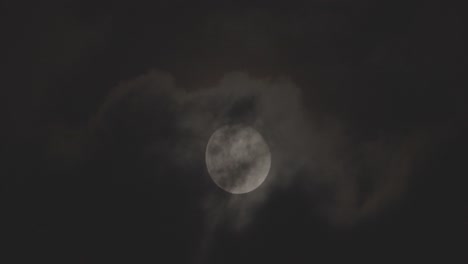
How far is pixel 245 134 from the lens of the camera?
29438 millimetres

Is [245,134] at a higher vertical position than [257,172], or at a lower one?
higher

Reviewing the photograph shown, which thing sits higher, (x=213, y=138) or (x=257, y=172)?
(x=213, y=138)

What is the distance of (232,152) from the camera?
2817cm

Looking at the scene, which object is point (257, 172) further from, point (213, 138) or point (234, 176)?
point (213, 138)

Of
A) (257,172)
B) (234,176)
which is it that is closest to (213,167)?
(234,176)

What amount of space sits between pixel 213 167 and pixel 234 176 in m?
2.39

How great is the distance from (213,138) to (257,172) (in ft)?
18.9

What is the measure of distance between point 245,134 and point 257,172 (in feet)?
13.6

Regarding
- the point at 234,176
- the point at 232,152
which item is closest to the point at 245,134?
the point at 232,152

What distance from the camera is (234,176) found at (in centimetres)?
2892

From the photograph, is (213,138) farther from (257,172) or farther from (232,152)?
(257,172)

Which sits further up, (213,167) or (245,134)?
(245,134)

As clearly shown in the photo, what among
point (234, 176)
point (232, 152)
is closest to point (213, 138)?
point (232, 152)

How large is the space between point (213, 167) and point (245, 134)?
15.8 ft
